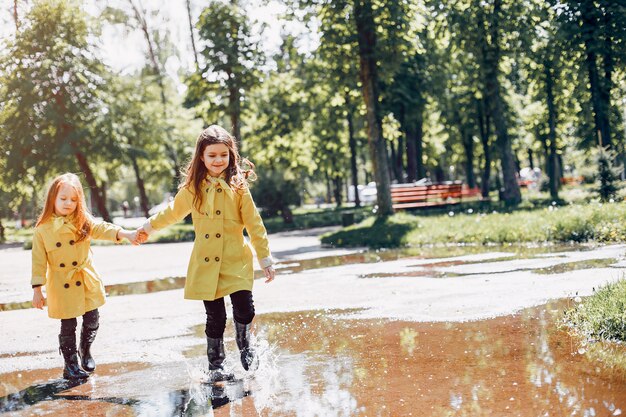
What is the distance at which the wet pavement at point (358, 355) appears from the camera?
15.0 feet

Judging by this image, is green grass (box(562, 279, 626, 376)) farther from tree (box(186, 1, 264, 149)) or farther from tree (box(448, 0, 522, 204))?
tree (box(186, 1, 264, 149))

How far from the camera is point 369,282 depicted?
35.3ft

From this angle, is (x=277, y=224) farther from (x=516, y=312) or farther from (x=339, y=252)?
→ (x=516, y=312)

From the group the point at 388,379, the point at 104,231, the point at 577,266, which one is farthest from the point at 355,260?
the point at 388,379

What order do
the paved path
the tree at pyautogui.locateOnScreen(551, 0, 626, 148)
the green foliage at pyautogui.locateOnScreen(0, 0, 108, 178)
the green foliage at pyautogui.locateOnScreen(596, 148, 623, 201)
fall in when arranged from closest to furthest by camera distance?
the paved path → the green foliage at pyautogui.locateOnScreen(596, 148, 623, 201) → the tree at pyautogui.locateOnScreen(551, 0, 626, 148) → the green foliage at pyautogui.locateOnScreen(0, 0, 108, 178)

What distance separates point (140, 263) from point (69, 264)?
1159cm

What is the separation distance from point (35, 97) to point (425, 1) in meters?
16.1

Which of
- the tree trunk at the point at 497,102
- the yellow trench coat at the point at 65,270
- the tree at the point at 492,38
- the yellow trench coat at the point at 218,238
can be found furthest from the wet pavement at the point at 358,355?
the tree trunk at the point at 497,102

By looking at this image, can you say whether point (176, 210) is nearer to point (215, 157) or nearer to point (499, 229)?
point (215, 157)

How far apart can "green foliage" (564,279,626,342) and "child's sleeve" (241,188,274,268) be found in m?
2.54

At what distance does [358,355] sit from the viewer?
5.92 m

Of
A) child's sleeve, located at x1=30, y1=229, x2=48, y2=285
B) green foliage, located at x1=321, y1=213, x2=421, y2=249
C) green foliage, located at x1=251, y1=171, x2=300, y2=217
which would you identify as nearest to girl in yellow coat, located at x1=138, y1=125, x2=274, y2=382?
child's sleeve, located at x1=30, y1=229, x2=48, y2=285

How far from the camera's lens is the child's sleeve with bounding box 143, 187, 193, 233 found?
5.96 m

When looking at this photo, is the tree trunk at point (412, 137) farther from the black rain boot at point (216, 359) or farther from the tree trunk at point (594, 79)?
the black rain boot at point (216, 359)
